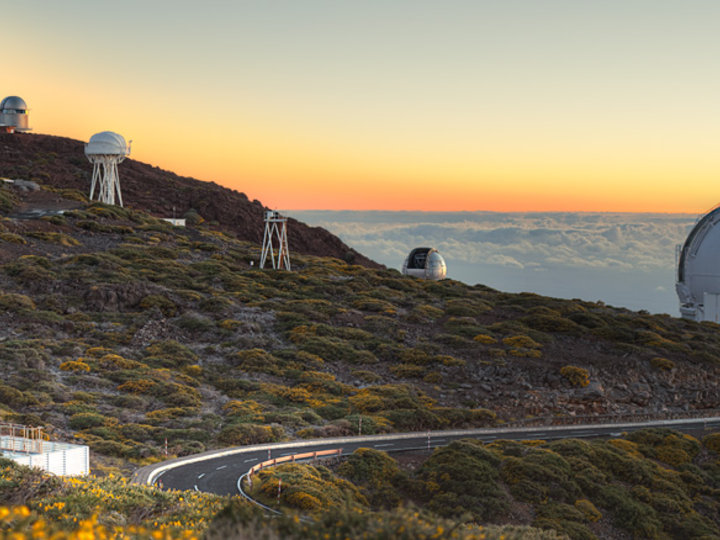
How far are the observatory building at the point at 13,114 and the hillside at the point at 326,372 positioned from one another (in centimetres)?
4704

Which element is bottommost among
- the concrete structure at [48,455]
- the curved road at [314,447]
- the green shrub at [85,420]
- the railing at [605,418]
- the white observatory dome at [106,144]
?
the railing at [605,418]

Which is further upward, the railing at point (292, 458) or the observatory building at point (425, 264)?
the observatory building at point (425, 264)

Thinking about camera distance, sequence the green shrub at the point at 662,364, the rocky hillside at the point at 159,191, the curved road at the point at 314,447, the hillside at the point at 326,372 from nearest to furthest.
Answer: the curved road at the point at 314,447
the hillside at the point at 326,372
the green shrub at the point at 662,364
the rocky hillside at the point at 159,191

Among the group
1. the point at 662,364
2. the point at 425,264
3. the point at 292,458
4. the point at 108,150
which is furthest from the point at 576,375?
the point at 108,150

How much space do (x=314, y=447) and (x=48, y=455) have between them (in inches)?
454

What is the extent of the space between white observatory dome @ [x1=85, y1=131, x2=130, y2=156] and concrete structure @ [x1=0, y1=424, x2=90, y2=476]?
6480 centimetres

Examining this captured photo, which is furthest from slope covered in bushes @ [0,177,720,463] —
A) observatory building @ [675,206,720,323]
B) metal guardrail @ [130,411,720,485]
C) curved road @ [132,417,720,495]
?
observatory building @ [675,206,720,323]

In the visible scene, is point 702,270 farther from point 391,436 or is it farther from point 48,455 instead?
point 48,455

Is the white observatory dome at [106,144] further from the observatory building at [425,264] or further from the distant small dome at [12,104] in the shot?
the distant small dome at [12,104]

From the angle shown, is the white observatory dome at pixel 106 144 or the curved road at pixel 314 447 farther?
the white observatory dome at pixel 106 144

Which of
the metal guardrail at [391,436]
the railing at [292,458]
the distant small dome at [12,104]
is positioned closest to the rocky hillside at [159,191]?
the distant small dome at [12,104]

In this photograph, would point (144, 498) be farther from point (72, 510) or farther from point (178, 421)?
point (178, 421)

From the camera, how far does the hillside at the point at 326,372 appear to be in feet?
78.9

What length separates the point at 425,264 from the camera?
79.4 meters
